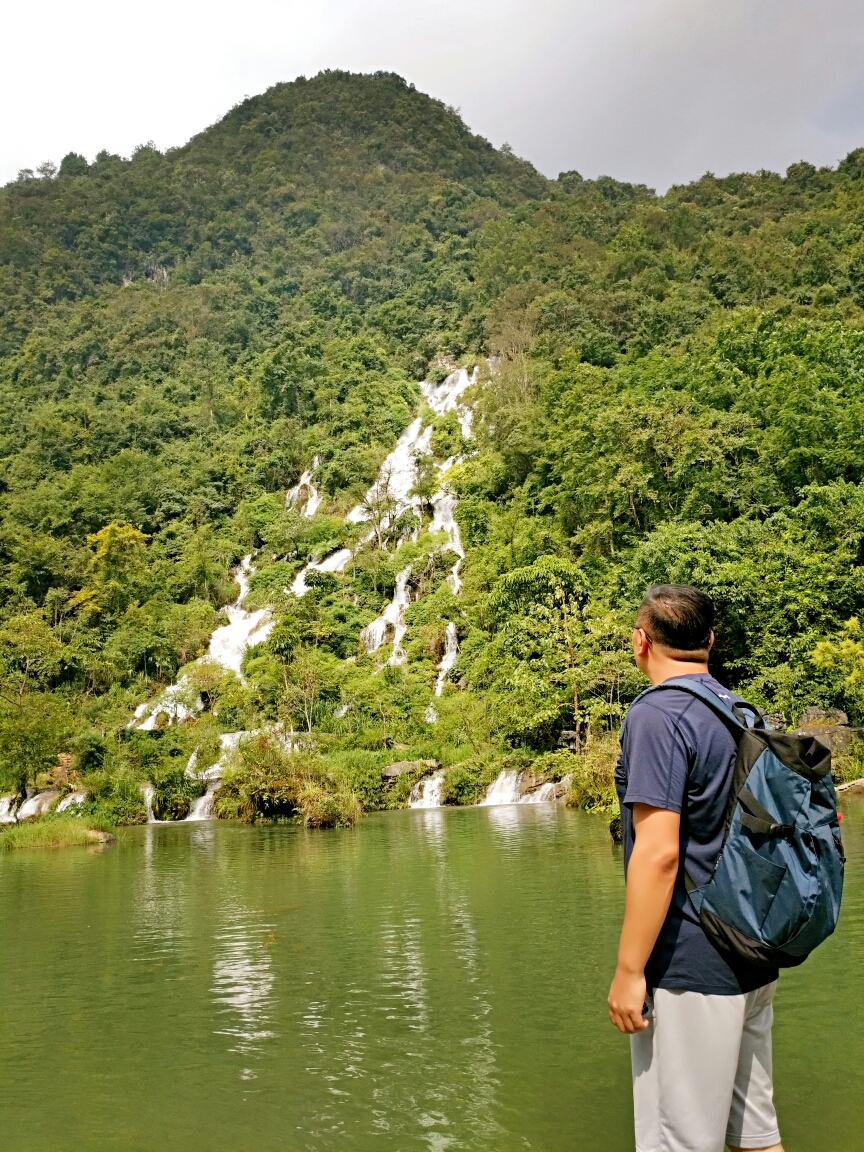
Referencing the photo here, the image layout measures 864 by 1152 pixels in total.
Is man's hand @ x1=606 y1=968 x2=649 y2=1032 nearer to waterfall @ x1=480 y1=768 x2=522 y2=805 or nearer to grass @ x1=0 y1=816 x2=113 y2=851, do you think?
grass @ x1=0 y1=816 x2=113 y2=851

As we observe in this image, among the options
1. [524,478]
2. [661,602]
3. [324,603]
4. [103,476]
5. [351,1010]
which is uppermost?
[103,476]

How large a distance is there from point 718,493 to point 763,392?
5205 millimetres

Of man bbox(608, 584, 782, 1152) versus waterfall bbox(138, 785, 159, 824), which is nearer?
man bbox(608, 584, 782, 1152)

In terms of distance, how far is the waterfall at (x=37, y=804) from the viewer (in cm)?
2705

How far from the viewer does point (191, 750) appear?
97.1 ft

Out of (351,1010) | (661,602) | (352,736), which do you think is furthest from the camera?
Result: (352,736)

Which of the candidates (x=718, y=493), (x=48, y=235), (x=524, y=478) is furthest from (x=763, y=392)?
(x=48, y=235)

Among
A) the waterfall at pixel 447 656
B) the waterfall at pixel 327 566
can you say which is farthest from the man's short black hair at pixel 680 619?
the waterfall at pixel 327 566

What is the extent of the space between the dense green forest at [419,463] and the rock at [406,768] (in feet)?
1.44

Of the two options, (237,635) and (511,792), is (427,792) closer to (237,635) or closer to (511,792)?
(511,792)

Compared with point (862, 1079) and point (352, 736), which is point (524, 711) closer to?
point (352, 736)

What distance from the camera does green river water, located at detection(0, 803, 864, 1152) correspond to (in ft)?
12.9

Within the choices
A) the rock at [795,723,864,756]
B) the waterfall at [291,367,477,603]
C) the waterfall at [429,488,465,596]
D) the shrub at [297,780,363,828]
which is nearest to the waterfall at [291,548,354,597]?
the waterfall at [291,367,477,603]

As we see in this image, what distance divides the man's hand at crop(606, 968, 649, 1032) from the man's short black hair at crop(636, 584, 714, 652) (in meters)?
0.92
